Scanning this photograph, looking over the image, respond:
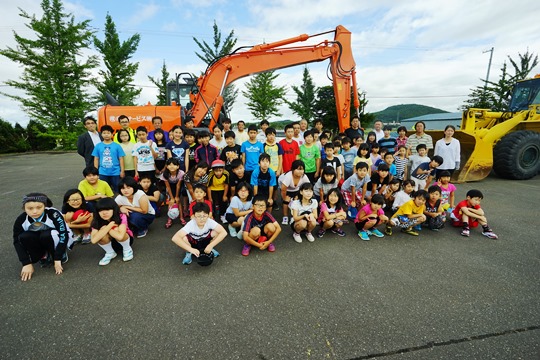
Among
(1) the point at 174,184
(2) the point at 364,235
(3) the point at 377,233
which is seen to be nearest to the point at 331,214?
(2) the point at 364,235

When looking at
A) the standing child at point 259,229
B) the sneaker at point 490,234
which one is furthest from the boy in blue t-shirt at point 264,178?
the sneaker at point 490,234

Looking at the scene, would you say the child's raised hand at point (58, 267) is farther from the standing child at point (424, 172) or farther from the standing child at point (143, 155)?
the standing child at point (424, 172)

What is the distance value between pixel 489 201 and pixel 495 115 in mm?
3795

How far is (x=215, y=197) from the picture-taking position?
4059mm

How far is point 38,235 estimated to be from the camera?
2631 mm

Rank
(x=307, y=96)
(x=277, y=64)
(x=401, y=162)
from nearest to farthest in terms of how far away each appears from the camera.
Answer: (x=401, y=162), (x=277, y=64), (x=307, y=96)

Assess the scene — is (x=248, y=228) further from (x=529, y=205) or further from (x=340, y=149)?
(x=529, y=205)

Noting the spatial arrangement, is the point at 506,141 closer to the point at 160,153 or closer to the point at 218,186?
the point at 218,186

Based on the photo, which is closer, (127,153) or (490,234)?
(490,234)

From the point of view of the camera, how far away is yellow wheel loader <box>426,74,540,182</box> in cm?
621

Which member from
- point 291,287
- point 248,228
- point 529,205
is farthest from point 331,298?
point 529,205

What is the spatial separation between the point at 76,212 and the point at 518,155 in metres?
9.79

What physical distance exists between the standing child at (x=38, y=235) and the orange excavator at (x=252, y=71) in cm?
361

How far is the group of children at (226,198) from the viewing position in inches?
110
